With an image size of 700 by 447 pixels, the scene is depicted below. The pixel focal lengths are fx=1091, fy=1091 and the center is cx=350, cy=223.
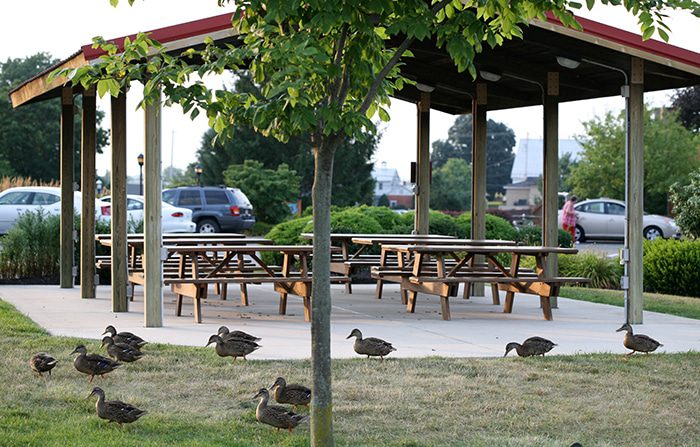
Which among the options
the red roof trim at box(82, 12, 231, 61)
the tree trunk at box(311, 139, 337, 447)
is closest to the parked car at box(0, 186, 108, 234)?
the red roof trim at box(82, 12, 231, 61)

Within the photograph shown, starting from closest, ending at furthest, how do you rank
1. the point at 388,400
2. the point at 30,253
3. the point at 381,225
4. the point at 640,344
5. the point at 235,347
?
the point at 388,400 < the point at 235,347 < the point at 640,344 < the point at 30,253 < the point at 381,225

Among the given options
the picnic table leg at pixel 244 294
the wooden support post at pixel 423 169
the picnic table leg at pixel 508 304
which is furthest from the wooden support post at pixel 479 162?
the picnic table leg at pixel 244 294

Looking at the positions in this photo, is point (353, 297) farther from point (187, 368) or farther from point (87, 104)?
point (187, 368)

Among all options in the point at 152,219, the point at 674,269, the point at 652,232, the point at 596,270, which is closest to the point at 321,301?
the point at 152,219

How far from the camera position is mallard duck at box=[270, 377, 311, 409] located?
7910mm

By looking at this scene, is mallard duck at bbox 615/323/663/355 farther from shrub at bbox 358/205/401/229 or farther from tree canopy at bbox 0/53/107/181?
tree canopy at bbox 0/53/107/181

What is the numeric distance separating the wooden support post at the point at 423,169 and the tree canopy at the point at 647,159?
2743cm

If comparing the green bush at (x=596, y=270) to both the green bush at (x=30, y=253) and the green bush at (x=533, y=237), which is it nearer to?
the green bush at (x=533, y=237)

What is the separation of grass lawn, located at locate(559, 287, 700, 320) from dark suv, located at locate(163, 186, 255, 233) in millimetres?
16997

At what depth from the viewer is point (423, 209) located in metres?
18.9

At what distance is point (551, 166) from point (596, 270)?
616 cm

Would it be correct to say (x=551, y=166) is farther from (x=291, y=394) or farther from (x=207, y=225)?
(x=207, y=225)

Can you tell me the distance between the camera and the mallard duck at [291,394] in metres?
7.91

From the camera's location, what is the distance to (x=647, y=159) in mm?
46312
